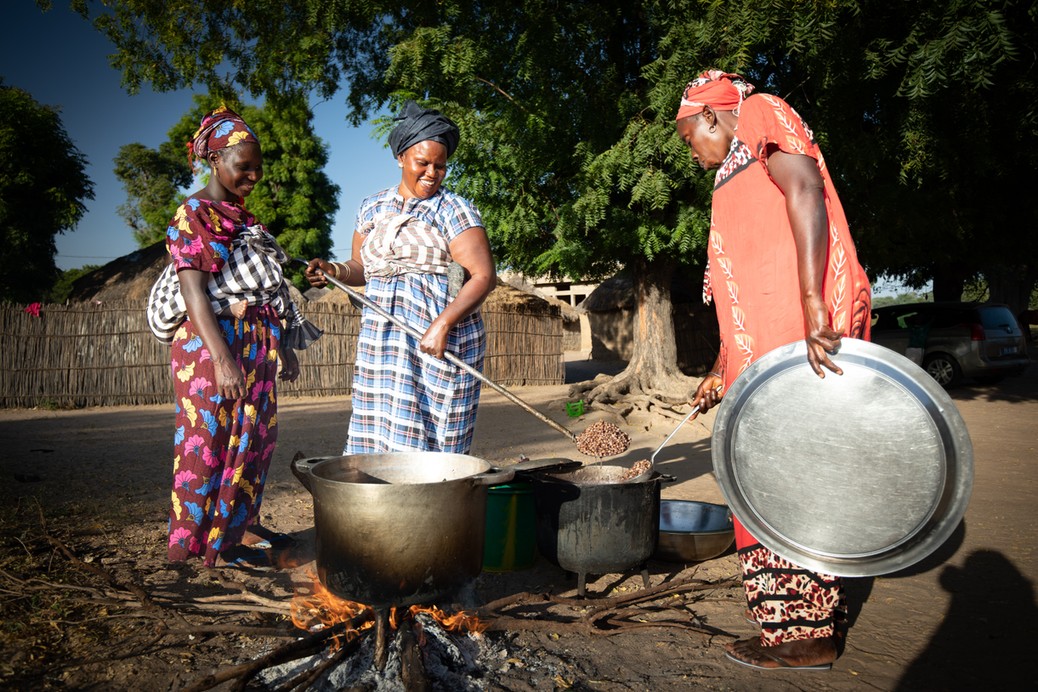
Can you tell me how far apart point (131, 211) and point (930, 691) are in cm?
4112

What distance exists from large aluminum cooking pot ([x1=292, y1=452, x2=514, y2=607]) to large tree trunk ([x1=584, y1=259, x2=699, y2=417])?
7.83m

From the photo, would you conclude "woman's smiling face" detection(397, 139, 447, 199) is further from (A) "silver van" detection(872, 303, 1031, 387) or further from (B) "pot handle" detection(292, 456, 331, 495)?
(A) "silver van" detection(872, 303, 1031, 387)

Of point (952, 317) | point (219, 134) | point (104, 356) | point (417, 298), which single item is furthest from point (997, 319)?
point (104, 356)

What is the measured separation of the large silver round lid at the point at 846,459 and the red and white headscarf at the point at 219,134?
7.88ft

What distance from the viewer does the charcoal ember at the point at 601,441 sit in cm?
307

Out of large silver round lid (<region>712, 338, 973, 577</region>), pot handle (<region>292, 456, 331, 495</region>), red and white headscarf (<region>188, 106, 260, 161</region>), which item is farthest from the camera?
red and white headscarf (<region>188, 106, 260, 161</region>)

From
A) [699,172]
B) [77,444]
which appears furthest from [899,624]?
[77,444]

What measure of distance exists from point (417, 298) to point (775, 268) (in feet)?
4.53

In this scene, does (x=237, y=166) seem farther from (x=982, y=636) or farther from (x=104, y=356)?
(x=104, y=356)

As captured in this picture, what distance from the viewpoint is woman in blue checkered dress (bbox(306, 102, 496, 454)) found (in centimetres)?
269

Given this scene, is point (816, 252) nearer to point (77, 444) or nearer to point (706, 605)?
point (706, 605)

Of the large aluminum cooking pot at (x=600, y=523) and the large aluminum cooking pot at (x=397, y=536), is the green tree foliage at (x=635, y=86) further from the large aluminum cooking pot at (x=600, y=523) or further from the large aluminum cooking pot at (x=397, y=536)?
the large aluminum cooking pot at (x=397, y=536)

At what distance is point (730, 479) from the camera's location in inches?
92.1

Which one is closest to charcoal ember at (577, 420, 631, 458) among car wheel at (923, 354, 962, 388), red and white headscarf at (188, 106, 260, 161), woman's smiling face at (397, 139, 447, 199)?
woman's smiling face at (397, 139, 447, 199)
